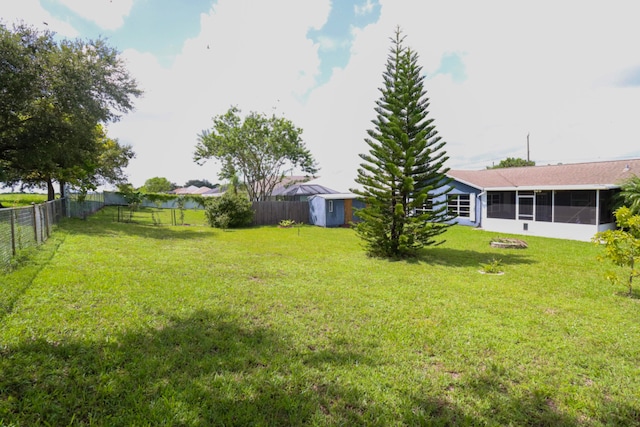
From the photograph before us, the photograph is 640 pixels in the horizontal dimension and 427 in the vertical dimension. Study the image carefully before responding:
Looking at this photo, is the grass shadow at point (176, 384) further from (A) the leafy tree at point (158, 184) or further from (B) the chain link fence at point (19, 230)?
(A) the leafy tree at point (158, 184)

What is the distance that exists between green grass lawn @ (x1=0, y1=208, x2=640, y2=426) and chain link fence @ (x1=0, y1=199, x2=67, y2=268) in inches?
17.9

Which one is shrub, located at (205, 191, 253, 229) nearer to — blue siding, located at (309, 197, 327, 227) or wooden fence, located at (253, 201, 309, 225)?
wooden fence, located at (253, 201, 309, 225)

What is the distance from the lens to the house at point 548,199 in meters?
12.8

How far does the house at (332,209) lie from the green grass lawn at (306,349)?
12038mm

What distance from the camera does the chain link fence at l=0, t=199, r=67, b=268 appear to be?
5559mm

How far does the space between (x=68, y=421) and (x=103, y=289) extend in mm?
3080

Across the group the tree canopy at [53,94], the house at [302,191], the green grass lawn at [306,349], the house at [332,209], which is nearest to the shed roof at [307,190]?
the house at [302,191]

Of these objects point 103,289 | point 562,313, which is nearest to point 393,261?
point 562,313

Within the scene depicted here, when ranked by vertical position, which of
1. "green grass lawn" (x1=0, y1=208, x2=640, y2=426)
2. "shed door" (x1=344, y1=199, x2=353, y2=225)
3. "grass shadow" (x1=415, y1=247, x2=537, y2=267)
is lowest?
"grass shadow" (x1=415, y1=247, x2=537, y2=267)

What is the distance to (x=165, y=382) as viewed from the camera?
2611 millimetres

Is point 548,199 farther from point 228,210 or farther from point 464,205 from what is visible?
point 228,210

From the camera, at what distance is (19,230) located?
6.26 meters

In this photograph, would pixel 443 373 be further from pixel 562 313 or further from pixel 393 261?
pixel 393 261

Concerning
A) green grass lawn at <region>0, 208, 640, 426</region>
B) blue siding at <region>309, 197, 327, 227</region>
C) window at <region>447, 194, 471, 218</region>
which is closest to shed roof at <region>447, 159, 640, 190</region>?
window at <region>447, 194, 471, 218</region>
